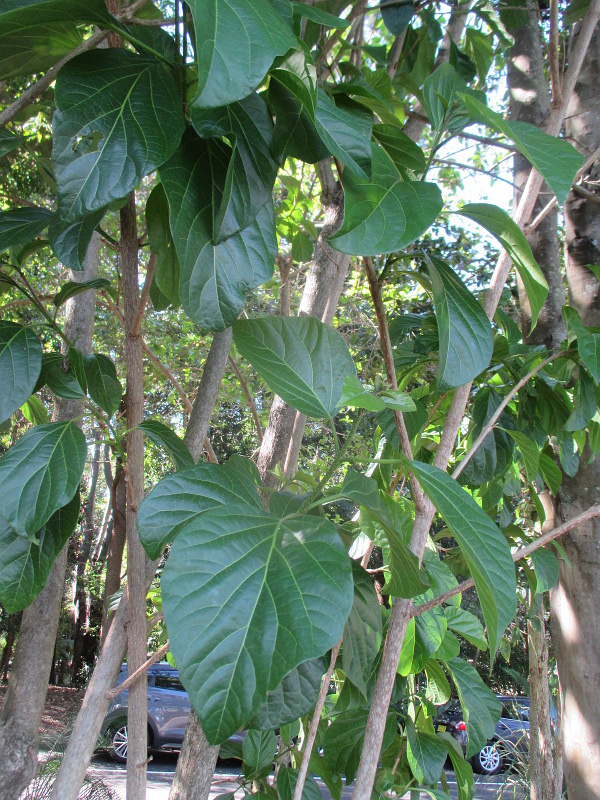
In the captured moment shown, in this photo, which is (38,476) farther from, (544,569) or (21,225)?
(544,569)

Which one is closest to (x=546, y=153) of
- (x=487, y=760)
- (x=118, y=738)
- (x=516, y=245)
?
(x=516, y=245)

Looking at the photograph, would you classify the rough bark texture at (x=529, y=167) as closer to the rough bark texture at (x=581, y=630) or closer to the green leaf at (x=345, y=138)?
the rough bark texture at (x=581, y=630)

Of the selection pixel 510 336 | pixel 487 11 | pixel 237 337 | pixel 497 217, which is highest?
pixel 487 11

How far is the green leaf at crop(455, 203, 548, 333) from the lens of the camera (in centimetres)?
54

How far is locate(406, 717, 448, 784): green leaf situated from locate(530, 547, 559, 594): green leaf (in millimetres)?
361

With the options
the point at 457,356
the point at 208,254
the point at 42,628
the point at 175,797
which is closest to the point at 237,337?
the point at 208,254

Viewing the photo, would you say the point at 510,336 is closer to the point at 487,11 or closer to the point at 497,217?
the point at 497,217

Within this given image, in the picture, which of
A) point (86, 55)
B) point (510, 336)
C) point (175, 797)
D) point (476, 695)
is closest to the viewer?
point (86, 55)

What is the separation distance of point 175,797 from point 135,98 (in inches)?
32.3

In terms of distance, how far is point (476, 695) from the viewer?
924mm

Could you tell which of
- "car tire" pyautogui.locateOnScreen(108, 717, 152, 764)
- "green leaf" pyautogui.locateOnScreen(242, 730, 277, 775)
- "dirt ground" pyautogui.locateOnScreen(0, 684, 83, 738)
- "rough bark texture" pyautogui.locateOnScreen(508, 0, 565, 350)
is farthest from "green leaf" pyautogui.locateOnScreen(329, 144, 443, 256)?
"dirt ground" pyautogui.locateOnScreen(0, 684, 83, 738)

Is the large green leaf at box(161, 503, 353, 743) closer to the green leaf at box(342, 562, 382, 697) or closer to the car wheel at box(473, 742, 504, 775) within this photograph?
the green leaf at box(342, 562, 382, 697)

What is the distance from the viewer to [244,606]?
0.40 metres

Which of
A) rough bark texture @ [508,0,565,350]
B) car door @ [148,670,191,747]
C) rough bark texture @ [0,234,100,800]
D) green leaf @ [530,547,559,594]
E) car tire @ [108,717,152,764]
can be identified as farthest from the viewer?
car door @ [148,670,191,747]
